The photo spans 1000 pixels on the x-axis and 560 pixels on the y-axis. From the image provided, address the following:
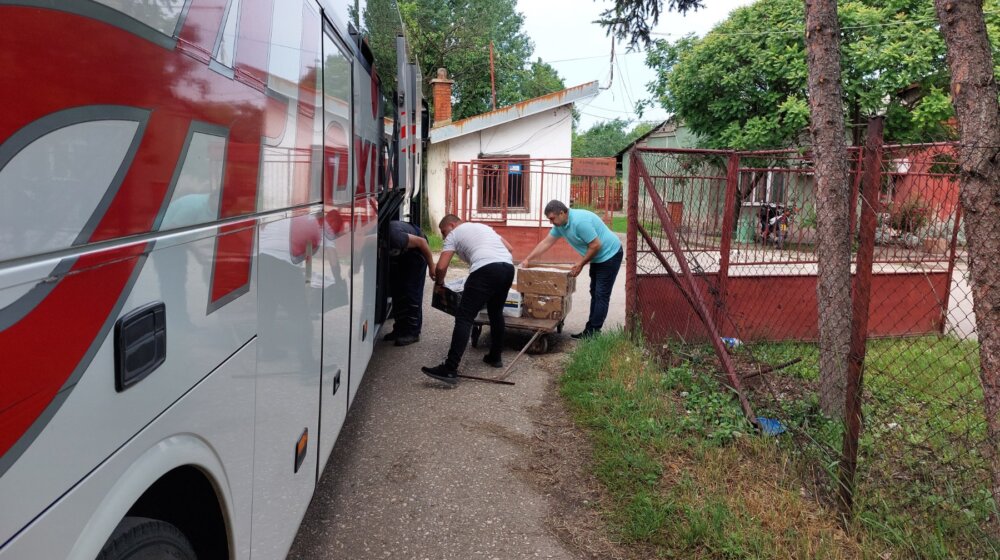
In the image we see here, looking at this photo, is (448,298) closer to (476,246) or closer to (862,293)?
(476,246)

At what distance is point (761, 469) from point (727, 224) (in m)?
3.51

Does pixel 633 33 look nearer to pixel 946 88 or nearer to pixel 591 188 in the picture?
pixel 591 188

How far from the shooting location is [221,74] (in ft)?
5.89

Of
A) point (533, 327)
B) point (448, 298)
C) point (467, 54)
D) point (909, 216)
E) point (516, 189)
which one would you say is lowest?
point (533, 327)

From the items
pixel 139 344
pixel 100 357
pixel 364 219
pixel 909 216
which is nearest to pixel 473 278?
pixel 364 219

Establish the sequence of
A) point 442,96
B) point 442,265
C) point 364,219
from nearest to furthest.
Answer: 1. point 364,219
2. point 442,265
3. point 442,96

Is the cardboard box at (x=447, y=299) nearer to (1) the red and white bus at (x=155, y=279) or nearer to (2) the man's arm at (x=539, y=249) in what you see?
(2) the man's arm at (x=539, y=249)

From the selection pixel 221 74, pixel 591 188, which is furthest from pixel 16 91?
pixel 591 188

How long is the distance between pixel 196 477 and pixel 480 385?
170 inches

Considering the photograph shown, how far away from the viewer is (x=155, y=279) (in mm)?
1413

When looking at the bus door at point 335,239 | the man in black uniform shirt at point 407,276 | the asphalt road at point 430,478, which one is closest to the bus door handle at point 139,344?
the bus door at point 335,239

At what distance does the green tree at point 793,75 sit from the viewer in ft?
49.2

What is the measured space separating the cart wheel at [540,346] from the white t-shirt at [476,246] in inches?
50.5

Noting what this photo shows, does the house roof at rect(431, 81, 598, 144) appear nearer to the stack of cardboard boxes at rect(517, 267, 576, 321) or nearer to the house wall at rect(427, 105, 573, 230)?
the house wall at rect(427, 105, 573, 230)
